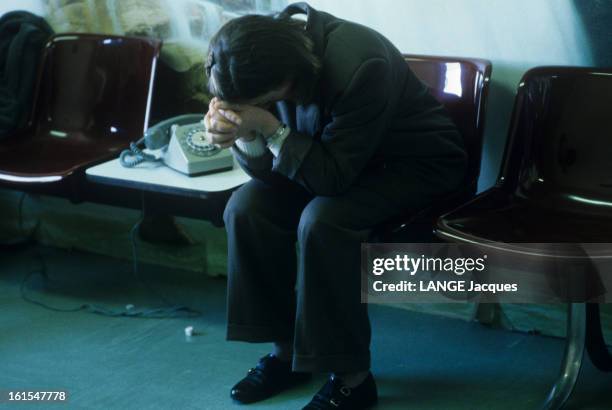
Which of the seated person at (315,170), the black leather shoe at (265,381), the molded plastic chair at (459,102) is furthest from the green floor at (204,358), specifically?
the molded plastic chair at (459,102)

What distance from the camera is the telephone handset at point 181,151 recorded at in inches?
101

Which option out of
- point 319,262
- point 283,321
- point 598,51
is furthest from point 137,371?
point 598,51

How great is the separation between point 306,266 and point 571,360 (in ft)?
2.45

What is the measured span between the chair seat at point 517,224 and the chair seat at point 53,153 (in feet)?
4.43

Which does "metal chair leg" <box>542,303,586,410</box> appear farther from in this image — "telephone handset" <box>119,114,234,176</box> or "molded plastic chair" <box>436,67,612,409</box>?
"telephone handset" <box>119,114,234,176</box>

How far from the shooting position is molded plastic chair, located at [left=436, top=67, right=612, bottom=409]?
2.20m

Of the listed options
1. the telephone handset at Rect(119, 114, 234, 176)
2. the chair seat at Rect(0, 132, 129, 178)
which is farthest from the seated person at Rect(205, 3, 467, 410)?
the chair seat at Rect(0, 132, 129, 178)

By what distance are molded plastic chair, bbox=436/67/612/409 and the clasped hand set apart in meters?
0.51

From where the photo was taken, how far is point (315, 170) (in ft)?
6.85

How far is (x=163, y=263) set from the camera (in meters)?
3.41

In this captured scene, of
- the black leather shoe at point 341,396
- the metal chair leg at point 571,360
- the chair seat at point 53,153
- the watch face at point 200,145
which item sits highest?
the watch face at point 200,145

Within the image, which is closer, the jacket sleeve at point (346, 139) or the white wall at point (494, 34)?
the jacket sleeve at point (346, 139)

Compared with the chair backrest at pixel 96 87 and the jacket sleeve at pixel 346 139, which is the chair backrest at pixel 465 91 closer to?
the jacket sleeve at pixel 346 139

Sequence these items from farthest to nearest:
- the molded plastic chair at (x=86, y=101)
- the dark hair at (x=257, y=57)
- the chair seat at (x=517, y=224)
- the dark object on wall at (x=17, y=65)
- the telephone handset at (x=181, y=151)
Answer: the dark object on wall at (x=17, y=65), the molded plastic chair at (x=86, y=101), the telephone handset at (x=181, y=151), the chair seat at (x=517, y=224), the dark hair at (x=257, y=57)
